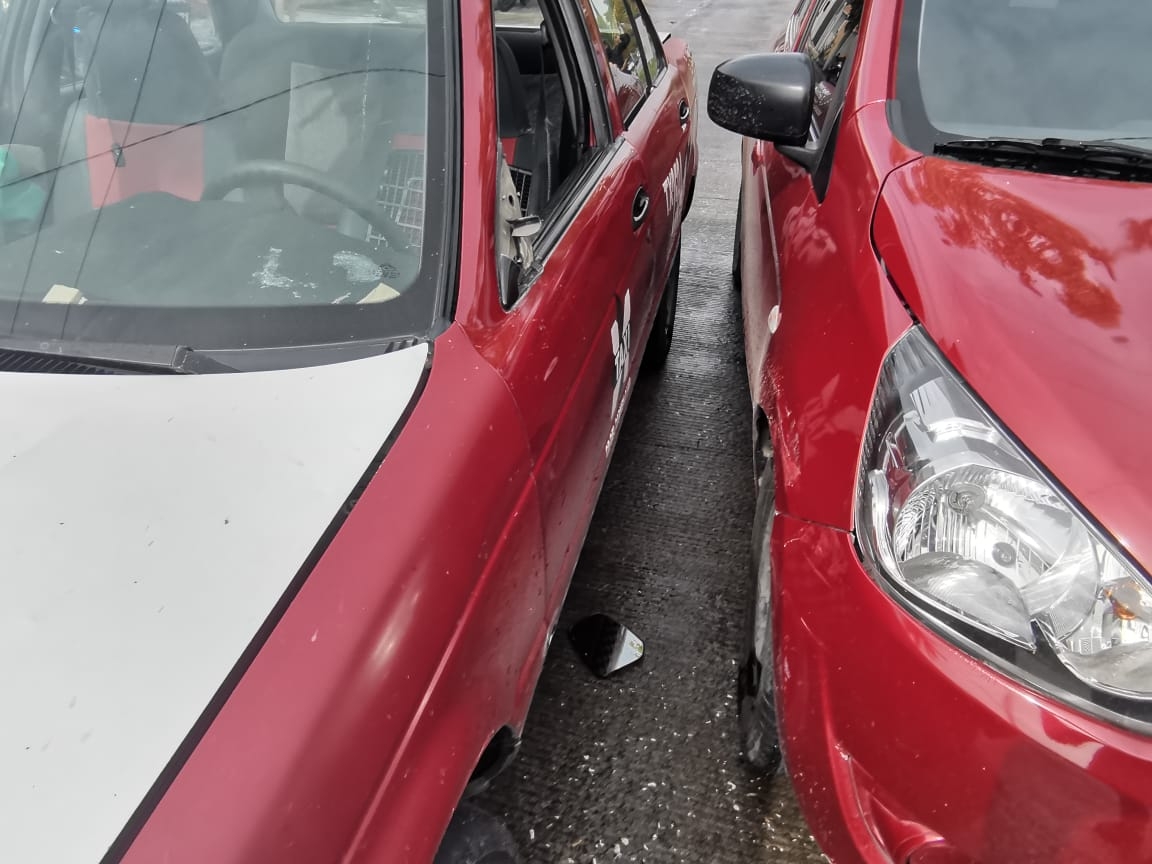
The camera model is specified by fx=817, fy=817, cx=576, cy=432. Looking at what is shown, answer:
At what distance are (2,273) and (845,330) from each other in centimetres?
142

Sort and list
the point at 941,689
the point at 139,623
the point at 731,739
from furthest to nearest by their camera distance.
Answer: the point at 731,739 → the point at 941,689 → the point at 139,623

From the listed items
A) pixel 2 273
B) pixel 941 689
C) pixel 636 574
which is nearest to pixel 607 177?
pixel 636 574

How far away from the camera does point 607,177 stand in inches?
80.5

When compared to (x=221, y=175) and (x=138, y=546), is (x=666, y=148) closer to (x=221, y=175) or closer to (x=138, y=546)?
(x=221, y=175)

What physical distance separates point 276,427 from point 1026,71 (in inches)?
65.6

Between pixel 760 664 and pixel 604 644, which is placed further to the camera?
pixel 604 644

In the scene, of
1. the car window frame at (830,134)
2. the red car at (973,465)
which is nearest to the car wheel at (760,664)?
the red car at (973,465)

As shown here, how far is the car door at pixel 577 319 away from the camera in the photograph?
4.62 ft

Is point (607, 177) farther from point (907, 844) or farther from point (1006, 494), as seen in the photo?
point (907, 844)

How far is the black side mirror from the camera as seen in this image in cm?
186

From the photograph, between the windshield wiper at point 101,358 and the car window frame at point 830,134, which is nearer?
the windshield wiper at point 101,358

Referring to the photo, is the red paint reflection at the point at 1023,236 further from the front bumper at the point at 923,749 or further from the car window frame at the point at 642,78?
the car window frame at the point at 642,78

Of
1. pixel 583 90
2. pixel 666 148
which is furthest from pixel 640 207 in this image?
pixel 666 148

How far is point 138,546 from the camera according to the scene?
0.97 meters
